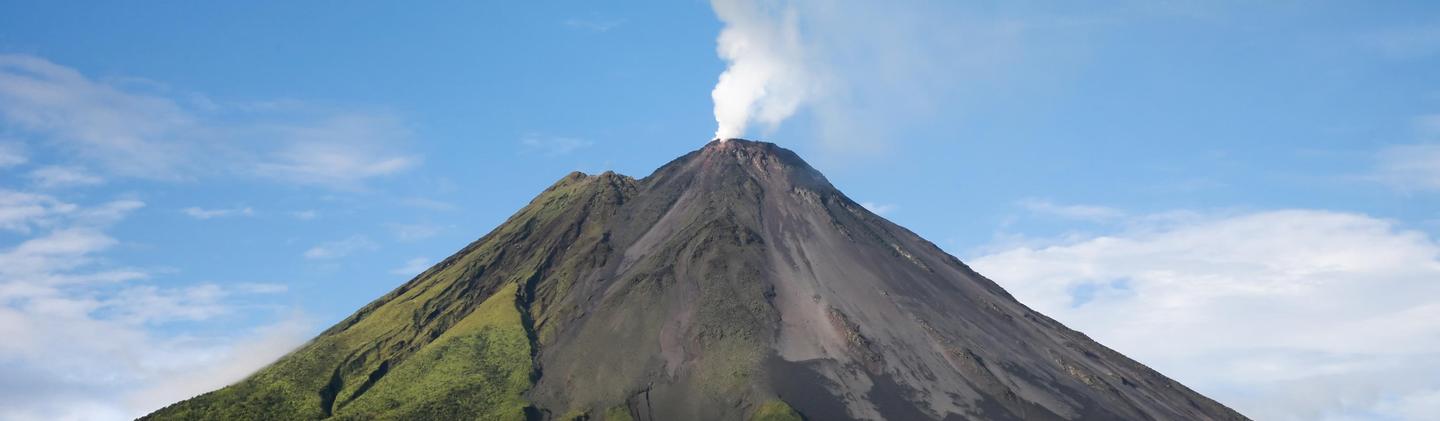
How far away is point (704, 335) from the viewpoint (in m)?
141

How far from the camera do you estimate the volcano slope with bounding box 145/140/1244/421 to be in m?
134

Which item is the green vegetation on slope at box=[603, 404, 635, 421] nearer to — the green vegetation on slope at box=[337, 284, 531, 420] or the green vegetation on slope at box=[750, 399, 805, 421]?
the green vegetation on slope at box=[337, 284, 531, 420]

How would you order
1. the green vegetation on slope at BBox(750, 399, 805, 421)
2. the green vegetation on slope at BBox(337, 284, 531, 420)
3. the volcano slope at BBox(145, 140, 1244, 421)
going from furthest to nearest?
1. the green vegetation on slope at BBox(337, 284, 531, 420)
2. the volcano slope at BBox(145, 140, 1244, 421)
3. the green vegetation on slope at BBox(750, 399, 805, 421)

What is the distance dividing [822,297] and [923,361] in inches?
574

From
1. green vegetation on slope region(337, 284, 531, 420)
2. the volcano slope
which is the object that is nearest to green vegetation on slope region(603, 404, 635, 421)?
the volcano slope

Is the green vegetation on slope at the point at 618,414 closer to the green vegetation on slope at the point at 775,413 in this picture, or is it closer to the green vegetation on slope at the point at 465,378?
the green vegetation on slope at the point at 465,378

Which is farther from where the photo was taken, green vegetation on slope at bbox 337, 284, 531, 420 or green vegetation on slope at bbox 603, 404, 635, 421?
green vegetation on slope at bbox 337, 284, 531, 420

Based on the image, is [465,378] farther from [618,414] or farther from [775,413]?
[775,413]

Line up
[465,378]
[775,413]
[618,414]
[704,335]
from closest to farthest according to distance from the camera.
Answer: [775,413] → [618,414] → [704,335] → [465,378]

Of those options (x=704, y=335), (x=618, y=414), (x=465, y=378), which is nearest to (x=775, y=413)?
(x=618, y=414)

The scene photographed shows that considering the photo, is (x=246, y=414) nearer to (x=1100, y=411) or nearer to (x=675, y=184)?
(x=675, y=184)

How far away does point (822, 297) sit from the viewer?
493 ft

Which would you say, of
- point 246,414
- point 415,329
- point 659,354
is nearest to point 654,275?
point 659,354

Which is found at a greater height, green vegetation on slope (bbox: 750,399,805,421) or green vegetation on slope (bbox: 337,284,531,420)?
Result: green vegetation on slope (bbox: 337,284,531,420)
